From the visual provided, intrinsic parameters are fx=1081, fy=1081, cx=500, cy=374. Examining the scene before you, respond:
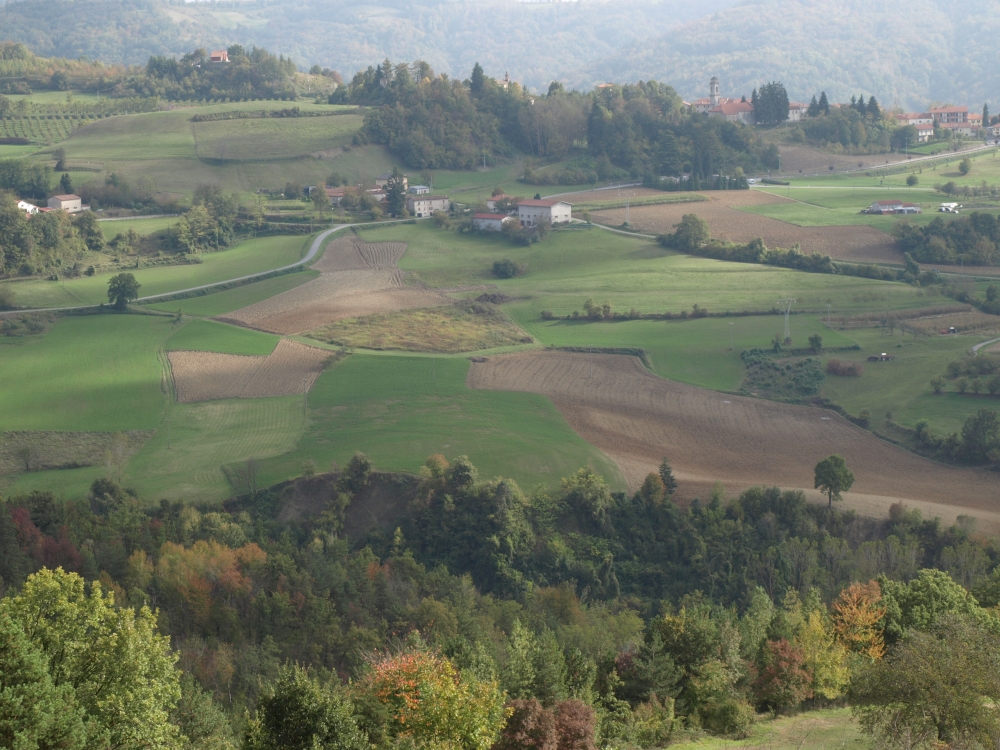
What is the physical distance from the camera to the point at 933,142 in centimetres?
12369

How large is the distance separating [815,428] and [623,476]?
10.8 meters

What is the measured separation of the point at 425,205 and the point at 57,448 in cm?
5534

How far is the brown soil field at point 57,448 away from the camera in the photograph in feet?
149

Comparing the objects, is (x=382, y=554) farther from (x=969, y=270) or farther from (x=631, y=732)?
(x=969, y=270)

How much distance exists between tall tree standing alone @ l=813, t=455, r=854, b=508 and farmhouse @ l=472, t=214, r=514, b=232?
51.3 meters

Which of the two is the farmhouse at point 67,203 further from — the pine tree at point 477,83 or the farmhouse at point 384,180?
the pine tree at point 477,83

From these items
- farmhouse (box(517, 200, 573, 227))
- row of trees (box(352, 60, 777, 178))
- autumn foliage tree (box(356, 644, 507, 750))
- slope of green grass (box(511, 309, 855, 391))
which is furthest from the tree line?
row of trees (box(352, 60, 777, 178))

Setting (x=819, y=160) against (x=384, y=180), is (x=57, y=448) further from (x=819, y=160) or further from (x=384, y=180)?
(x=819, y=160)

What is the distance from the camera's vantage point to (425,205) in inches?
3834

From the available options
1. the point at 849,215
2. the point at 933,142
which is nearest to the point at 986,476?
the point at 849,215

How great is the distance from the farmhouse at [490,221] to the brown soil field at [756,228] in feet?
28.7

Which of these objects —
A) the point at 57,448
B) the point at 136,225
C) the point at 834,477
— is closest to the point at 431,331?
the point at 57,448

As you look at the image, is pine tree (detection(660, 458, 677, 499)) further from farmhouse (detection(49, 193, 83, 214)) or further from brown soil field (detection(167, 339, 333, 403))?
farmhouse (detection(49, 193, 83, 214))

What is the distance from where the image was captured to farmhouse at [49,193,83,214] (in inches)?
3535
